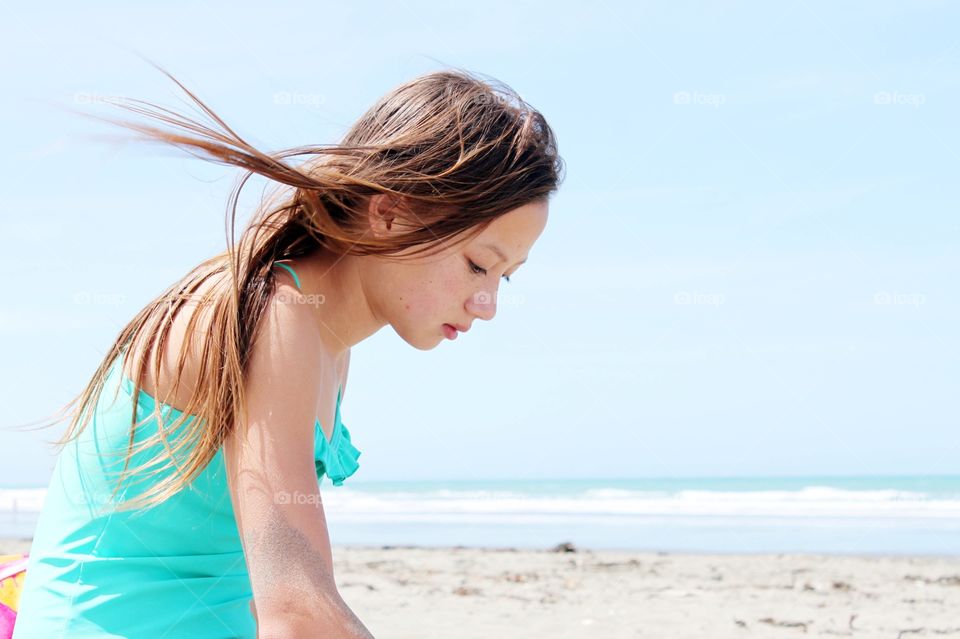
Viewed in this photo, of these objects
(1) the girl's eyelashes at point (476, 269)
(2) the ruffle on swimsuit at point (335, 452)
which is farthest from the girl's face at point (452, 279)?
(2) the ruffle on swimsuit at point (335, 452)

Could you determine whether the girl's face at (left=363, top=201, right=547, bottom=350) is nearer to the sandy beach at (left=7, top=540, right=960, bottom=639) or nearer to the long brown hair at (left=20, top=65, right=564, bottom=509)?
the long brown hair at (left=20, top=65, right=564, bottom=509)

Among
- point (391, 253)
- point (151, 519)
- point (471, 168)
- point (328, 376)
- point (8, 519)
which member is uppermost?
point (471, 168)

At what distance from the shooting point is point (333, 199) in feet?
5.93

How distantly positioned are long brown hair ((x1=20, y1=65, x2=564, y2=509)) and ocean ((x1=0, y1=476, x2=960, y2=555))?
3.77m

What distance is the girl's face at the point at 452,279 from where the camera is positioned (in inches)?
75.4

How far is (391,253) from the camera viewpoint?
187 centimetres

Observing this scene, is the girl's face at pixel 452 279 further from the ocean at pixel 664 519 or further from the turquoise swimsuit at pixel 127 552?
the ocean at pixel 664 519

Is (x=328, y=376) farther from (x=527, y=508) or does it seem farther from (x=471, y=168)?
(x=527, y=508)

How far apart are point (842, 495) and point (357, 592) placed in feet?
55.0

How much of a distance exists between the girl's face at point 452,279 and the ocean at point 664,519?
12.0ft

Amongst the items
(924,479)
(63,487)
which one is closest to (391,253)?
(63,487)

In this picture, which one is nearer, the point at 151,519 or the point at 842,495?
the point at 151,519

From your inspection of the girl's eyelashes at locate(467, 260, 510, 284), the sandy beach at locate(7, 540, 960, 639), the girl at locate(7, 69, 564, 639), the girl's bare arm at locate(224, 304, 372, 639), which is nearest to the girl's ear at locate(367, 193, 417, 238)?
the girl at locate(7, 69, 564, 639)

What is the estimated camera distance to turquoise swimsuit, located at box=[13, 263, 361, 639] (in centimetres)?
174
